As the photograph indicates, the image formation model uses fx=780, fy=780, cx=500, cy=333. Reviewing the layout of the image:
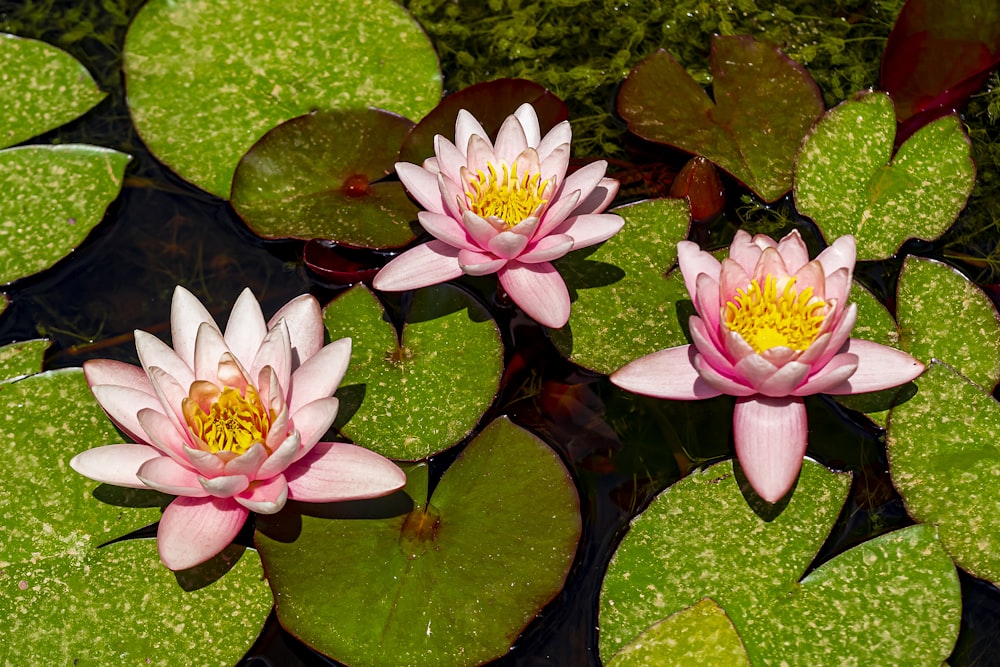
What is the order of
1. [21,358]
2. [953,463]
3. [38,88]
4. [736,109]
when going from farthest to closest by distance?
[38,88] → [736,109] → [21,358] → [953,463]

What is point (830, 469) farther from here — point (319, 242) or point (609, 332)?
point (319, 242)

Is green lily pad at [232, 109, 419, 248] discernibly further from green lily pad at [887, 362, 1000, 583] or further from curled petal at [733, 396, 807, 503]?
green lily pad at [887, 362, 1000, 583]

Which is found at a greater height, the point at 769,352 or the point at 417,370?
the point at 769,352

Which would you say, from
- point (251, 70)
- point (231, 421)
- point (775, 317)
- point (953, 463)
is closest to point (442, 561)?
point (231, 421)

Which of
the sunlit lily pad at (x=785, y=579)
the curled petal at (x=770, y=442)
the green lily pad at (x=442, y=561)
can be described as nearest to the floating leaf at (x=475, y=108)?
the green lily pad at (x=442, y=561)

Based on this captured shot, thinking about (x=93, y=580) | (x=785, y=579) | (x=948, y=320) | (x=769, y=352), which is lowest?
(x=93, y=580)

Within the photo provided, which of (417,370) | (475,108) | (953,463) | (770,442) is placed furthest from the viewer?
(475,108)

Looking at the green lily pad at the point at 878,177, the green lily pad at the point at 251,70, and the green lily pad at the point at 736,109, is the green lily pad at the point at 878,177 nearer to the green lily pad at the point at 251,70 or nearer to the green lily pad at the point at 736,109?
the green lily pad at the point at 736,109

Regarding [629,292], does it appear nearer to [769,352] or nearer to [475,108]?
[769,352]

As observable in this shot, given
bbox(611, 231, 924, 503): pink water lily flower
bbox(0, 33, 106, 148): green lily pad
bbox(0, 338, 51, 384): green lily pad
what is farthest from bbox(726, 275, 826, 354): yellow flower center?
bbox(0, 33, 106, 148): green lily pad
